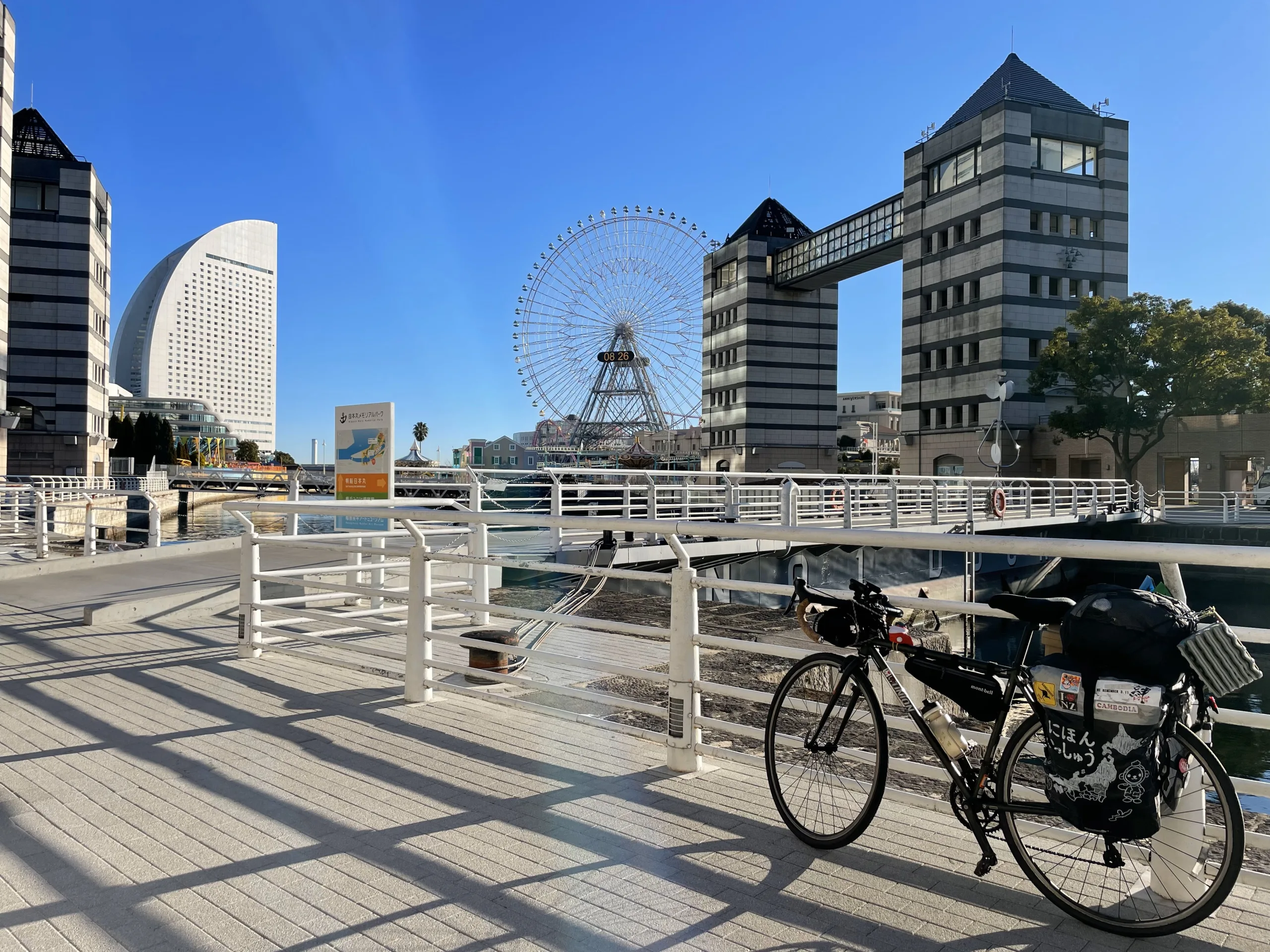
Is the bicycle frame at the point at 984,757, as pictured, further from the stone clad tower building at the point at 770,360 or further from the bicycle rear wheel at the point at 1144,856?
the stone clad tower building at the point at 770,360

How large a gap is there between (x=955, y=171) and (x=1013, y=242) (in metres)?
6.43

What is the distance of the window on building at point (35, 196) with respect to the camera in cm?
5712

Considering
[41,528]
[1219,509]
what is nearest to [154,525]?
[41,528]

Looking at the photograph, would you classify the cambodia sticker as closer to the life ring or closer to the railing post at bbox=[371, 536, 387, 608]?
the railing post at bbox=[371, 536, 387, 608]

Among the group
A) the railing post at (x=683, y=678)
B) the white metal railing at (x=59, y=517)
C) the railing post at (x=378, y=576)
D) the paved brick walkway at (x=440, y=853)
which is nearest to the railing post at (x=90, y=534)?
the white metal railing at (x=59, y=517)

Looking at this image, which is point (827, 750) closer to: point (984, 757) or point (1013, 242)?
point (984, 757)

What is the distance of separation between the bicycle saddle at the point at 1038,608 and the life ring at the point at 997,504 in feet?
80.9

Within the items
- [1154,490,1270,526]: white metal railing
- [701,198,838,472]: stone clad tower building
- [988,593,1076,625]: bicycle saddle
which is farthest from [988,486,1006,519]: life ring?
[701,198,838,472]: stone clad tower building

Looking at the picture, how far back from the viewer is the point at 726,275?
77.6 metres

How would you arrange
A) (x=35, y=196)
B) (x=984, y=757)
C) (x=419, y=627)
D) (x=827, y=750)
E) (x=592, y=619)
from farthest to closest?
(x=35, y=196)
(x=592, y=619)
(x=419, y=627)
(x=827, y=750)
(x=984, y=757)

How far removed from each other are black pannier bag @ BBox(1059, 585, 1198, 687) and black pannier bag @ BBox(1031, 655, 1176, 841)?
0.04 metres

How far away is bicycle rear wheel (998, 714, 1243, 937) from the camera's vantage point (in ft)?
8.63

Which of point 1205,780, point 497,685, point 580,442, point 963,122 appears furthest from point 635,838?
point 580,442

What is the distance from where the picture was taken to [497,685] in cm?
654
